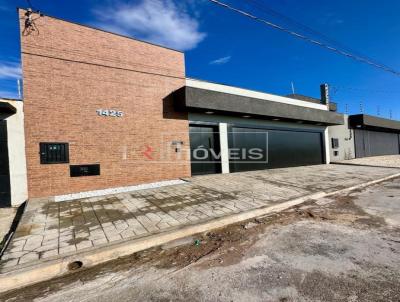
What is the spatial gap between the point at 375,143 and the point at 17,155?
99.0ft

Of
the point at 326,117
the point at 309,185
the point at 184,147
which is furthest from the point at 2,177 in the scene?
the point at 326,117

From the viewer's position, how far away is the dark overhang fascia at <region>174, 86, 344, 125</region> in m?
9.70

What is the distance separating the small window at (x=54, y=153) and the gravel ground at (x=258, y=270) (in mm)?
5457

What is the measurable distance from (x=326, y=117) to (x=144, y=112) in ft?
44.0

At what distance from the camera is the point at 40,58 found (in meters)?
7.41

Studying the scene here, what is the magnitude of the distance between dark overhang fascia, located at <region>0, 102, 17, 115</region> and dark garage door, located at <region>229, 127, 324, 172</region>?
901 cm

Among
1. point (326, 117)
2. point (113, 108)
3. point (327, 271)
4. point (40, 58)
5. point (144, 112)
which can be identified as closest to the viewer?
point (327, 271)

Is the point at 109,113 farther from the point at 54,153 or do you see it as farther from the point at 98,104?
the point at 54,153

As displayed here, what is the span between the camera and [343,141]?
1975cm

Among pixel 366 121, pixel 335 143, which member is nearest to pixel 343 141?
pixel 335 143

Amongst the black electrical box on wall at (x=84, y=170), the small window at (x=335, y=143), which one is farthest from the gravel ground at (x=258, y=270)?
the small window at (x=335, y=143)

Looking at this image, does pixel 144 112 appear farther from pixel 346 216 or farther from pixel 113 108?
pixel 346 216

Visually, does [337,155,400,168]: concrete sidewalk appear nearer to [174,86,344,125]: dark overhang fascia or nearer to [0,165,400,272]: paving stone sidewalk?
[174,86,344,125]: dark overhang fascia

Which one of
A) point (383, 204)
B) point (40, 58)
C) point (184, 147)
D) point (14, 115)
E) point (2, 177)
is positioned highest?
point (40, 58)
